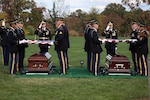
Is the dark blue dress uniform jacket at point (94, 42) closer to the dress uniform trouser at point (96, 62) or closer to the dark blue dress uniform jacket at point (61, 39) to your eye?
the dress uniform trouser at point (96, 62)

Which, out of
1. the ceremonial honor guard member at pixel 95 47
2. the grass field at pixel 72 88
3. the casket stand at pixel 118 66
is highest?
the ceremonial honor guard member at pixel 95 47

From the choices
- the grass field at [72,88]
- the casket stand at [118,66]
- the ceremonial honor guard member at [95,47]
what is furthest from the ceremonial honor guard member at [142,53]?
the ceremonial honor guard member at [95,47]

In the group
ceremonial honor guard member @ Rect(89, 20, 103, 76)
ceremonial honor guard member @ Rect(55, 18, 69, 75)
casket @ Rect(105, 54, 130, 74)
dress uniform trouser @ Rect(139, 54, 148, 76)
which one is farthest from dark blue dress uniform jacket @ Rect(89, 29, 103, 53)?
dress uniform trouser @ Rect(139, 54, 148, 76)

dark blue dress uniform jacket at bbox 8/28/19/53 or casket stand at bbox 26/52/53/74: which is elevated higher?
dark blue dress uniform jacket at bbox 8/28/19/53

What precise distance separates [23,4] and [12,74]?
47.2 m

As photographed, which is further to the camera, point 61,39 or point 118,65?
point 61,39

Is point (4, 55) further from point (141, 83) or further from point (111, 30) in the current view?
point (141, 83)

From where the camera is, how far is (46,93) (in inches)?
344

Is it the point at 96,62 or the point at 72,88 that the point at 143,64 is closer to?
the point at 96,62

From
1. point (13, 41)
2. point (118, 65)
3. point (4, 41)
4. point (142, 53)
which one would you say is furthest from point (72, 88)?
point (4, 41)

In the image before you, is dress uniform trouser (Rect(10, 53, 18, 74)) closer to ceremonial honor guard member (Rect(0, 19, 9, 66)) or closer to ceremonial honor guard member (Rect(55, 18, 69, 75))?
ceremonial honor guard member (Rect(55, 18, 69, 75))

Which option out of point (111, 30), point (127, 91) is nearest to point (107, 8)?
point (111, 30)

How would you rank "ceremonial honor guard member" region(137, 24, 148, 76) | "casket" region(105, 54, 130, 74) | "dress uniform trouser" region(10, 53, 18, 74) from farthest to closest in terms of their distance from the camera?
1. "dress uniform trouser" region(10, 53, 18, 74)
2. "casket" region(105, 54, 130, 74)
3. "ceremonial honor guard member" region(137, 24, 148, 76)

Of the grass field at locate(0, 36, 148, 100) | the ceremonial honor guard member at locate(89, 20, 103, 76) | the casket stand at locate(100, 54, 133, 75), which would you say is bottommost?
the grass field at locate(0, 36, 148, 100)
